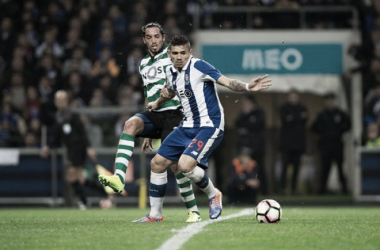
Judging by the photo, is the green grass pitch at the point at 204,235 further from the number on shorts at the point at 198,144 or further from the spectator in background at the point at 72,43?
the spectator in background at the point at 72,43

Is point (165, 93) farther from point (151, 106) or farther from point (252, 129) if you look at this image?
point (252, 129)

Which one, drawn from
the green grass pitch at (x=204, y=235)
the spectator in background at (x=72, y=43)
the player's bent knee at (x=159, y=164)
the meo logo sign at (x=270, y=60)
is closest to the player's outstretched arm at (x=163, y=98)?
the player's bent knee at (x=159, y=164)

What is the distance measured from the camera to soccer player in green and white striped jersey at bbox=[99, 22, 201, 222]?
10.1 metres

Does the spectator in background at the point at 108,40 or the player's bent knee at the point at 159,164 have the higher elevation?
the spectator in background at the point at 108,40

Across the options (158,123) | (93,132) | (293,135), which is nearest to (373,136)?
(293,135)

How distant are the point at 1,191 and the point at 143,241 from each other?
11670 millimetres

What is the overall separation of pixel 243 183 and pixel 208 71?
8.74 m

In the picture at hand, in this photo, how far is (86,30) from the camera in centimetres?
2103

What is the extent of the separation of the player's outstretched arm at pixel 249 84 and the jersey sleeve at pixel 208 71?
81mm

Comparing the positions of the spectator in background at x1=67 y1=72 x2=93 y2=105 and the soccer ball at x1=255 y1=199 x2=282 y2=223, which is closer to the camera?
the soccer ball at x1=255 y1=199 x2=282 y2=223

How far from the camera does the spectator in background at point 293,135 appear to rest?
1905 centimetres

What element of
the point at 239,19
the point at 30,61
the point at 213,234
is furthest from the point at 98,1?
the point at 213,234

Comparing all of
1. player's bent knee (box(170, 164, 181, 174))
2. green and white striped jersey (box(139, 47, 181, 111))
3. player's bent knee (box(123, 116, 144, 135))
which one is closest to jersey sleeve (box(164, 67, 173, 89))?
green and white striped jersey (box(139, 47, 181, 111))

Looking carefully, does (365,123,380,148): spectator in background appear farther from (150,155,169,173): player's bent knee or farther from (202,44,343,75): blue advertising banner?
(150,155,169,173): player's bent knee
